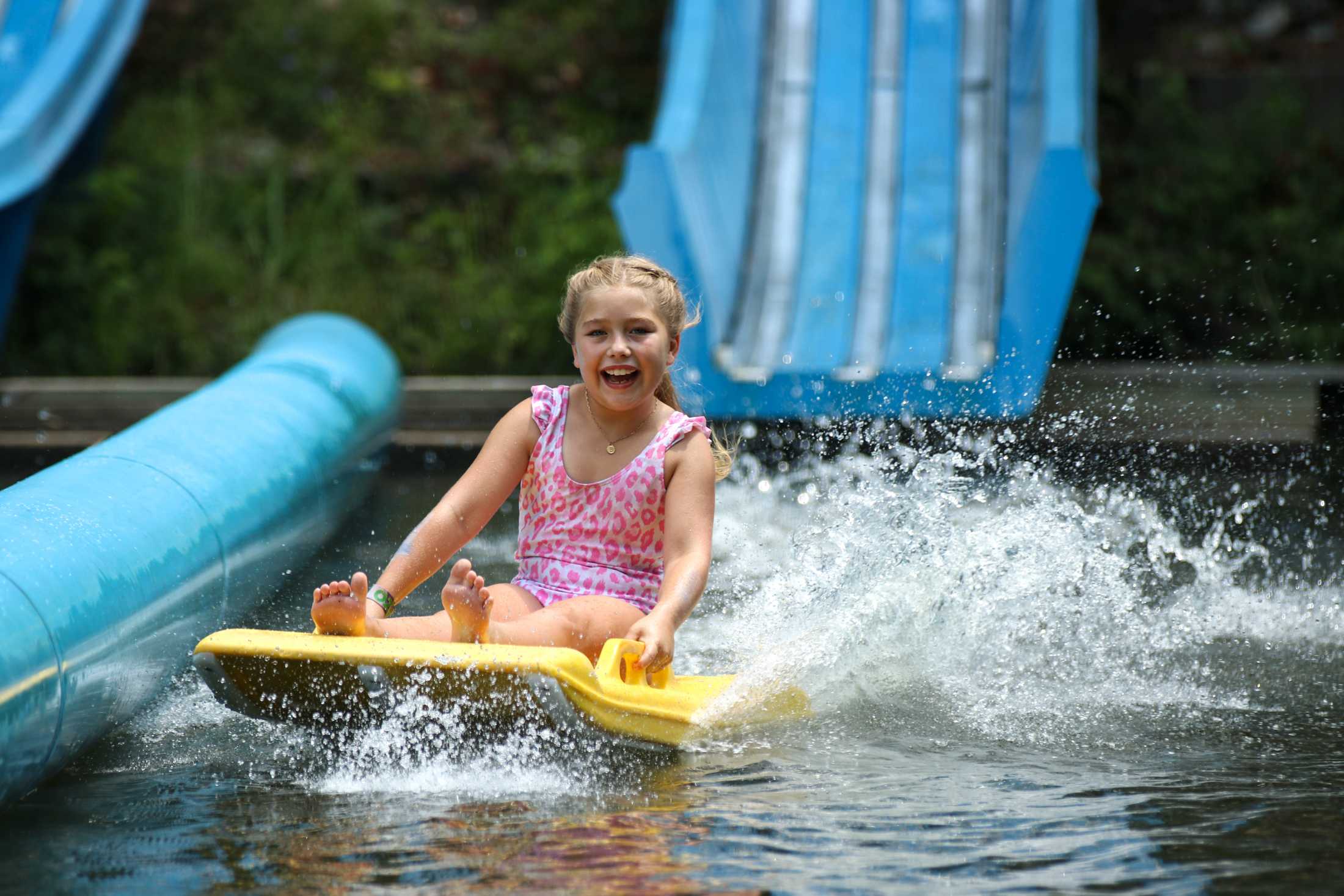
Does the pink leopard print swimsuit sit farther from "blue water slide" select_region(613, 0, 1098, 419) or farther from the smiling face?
"blue water slide" select_region(613, 0, 1098, 419)

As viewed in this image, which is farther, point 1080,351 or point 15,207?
point 1080,351

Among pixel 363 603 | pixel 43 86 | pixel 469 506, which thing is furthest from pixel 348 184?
pixel 363 603

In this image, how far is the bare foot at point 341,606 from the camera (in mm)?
2828

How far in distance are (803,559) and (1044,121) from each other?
3.00 meters

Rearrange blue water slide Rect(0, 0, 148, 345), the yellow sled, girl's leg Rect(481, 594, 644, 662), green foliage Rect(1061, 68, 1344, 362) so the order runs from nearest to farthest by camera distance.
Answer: the yellow sled → girl's leg Rect(481, 594, 644, 662) → blue water slide Rect(0, 0, 148, 345) → green foliage Rect(1061, 68, 1344, 362)

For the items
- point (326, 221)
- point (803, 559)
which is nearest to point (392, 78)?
point (326, 221)

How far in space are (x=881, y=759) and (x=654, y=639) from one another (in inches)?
19.6

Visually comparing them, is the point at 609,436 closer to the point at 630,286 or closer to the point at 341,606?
the point at 630,286

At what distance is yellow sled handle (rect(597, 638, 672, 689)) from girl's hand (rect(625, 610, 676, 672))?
2cm

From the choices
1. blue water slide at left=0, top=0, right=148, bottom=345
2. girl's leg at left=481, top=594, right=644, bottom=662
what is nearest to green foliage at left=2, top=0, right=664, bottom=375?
blue water slide at left=0, top=0, right=148, bottom=345

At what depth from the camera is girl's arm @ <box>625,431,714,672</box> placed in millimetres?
3031

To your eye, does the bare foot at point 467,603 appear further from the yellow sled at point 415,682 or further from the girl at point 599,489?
the girl at point 599,489

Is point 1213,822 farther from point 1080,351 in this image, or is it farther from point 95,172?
point 95,172

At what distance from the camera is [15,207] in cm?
731
